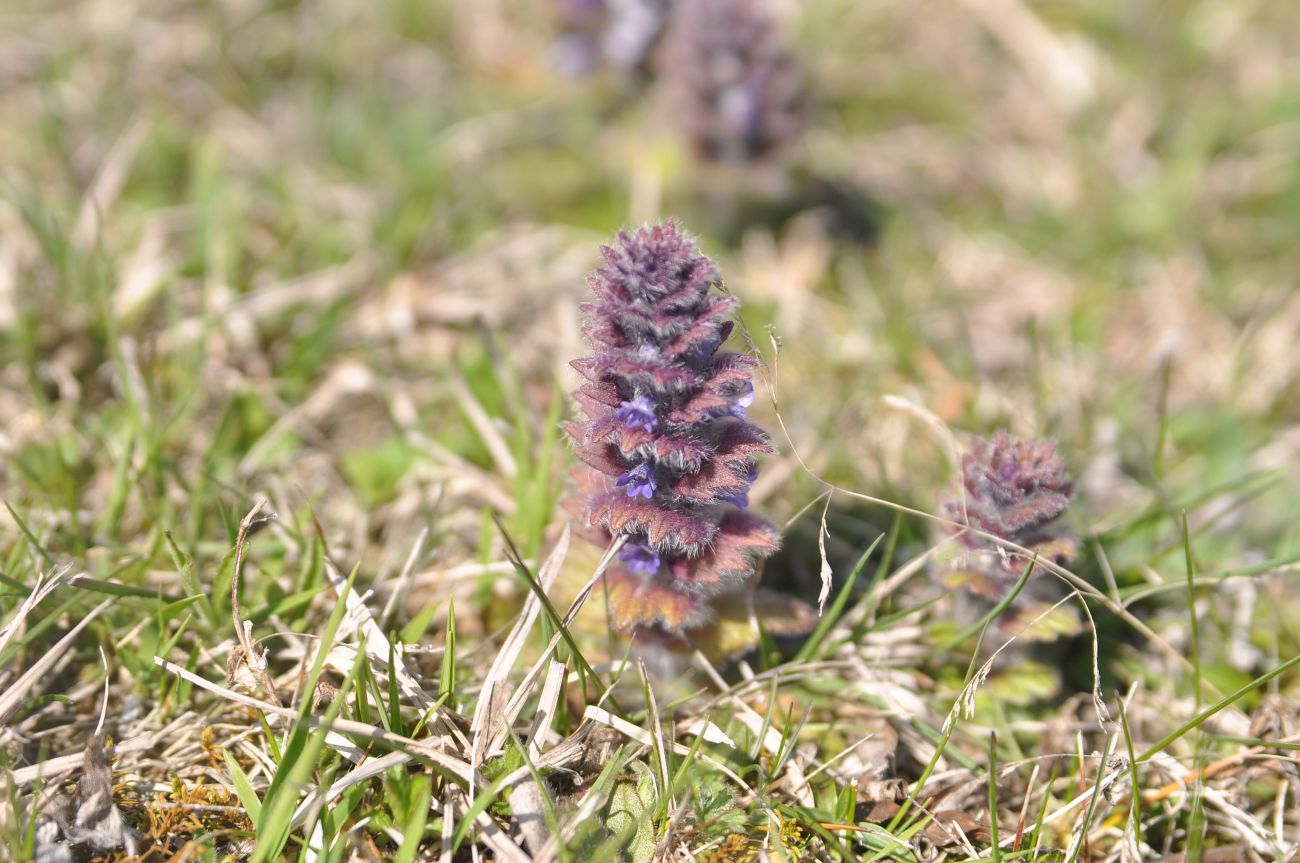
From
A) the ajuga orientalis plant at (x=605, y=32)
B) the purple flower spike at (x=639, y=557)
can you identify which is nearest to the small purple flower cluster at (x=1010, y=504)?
the purple flower spike at (x=639, y=557)

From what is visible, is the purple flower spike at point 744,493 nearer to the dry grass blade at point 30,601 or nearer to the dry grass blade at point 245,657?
the dry grass blade at point 245,657

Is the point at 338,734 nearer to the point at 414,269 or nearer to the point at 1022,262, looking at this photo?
the point at 414,269

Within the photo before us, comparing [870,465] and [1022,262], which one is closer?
[870,465]

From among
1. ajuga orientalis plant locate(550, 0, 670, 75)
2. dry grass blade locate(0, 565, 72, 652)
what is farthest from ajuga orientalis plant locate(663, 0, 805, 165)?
dry grass blade locate(0, 565, 72, 652)

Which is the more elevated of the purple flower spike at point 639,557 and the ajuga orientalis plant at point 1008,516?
the ajuga orientalis plant at point 1008,516

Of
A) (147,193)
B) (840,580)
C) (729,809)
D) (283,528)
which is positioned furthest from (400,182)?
(729,809)

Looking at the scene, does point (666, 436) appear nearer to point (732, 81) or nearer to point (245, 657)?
point (245, 657)

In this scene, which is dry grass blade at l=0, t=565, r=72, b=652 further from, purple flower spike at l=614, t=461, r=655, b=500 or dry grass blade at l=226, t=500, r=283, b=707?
purple flower spike at l=614, t=461, r=655, b=500
